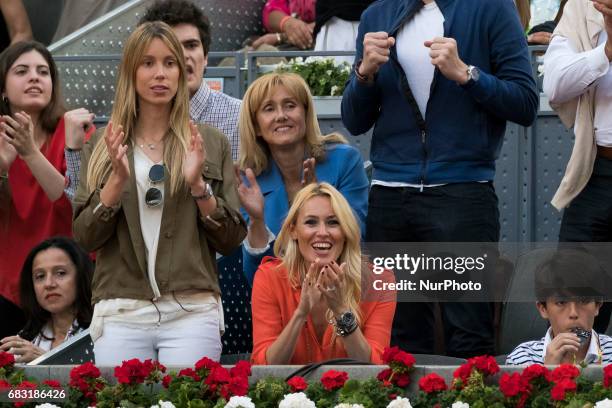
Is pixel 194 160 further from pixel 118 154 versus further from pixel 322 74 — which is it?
pixel 322 74

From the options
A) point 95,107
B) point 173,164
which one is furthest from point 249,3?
point 173,164

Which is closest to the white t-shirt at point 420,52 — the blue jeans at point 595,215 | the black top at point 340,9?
the blue jeans at point 595,215

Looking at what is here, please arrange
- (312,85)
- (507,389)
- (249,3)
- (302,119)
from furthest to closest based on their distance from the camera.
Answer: (249,3) → (312,85) → (302,119) → (507,389)

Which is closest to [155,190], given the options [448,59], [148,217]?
[148,217]

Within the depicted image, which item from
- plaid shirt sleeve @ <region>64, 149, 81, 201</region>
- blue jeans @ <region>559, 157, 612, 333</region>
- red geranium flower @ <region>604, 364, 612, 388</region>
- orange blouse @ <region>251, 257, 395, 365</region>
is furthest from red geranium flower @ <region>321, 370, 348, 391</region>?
plaid shirt sleeve @ <region>64, 149, 81, 201</region>

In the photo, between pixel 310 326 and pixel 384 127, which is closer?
pixel 310 326

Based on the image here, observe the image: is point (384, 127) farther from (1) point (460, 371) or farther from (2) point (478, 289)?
(1) point (460, 371)

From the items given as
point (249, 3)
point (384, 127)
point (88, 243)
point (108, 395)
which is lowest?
point (108, 395)

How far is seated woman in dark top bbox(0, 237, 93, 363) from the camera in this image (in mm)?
7301

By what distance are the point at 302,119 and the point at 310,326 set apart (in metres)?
1.24

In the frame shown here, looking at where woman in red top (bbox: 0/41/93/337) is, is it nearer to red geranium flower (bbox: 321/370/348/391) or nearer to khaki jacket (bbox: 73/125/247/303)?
khaki jacket (bbox: 73/125/247/303)

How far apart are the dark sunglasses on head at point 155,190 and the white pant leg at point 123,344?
52 centimetres

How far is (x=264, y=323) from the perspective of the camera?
6.17 meters

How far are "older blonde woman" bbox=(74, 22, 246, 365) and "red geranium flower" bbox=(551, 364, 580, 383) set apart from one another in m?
1.66
